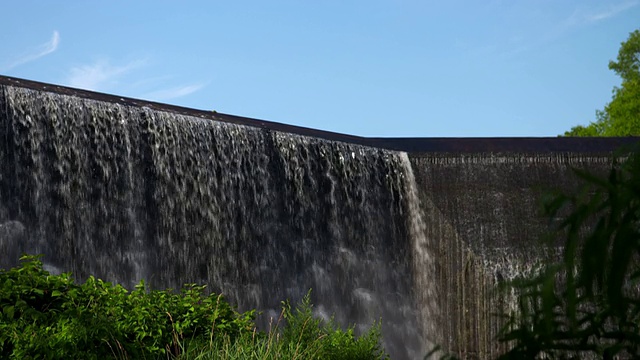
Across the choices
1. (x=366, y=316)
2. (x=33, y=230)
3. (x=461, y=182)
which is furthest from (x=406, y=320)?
(x=33, y=230)

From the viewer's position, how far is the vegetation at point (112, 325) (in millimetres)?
6078

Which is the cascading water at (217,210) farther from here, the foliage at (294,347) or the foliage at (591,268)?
the foliage at (591,268)

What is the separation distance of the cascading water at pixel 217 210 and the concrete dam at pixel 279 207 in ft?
0.07

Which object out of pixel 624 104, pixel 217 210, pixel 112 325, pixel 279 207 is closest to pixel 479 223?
pixel 279 207

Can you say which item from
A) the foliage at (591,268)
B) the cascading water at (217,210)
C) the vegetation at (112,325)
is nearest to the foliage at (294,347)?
the vegetation at (112,325)

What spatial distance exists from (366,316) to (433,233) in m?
1.88

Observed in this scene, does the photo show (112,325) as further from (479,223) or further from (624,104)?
(624,104)

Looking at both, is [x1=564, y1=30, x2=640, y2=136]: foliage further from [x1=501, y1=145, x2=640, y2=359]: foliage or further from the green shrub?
[x1=501, y1=145, x2=640, y2=359]: foliage

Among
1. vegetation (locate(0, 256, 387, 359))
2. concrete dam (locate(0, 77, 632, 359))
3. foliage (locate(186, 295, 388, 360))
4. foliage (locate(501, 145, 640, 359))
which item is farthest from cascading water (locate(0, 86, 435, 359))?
foliage (locate(501, 145, 640, 359))

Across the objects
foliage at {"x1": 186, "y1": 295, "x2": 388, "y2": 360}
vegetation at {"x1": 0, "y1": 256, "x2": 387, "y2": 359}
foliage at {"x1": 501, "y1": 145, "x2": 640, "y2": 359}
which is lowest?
foliage at {"x1": 186, "y1": 295, "x2": 388, "y2": 360}

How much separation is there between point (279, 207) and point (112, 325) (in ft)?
23.7

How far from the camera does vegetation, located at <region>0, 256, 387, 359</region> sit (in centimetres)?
608

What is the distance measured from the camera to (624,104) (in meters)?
35.2

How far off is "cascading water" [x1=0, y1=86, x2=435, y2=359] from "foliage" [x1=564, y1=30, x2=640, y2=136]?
824 inches
